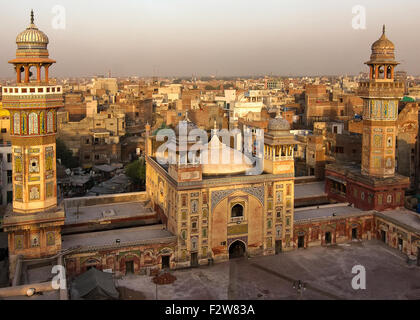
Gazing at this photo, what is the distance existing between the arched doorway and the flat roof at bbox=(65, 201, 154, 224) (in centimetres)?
522

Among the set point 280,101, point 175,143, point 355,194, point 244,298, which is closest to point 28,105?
A: point 175,143

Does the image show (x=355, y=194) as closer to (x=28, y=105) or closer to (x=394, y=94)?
(x=394, y=94)

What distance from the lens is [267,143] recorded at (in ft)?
79.6

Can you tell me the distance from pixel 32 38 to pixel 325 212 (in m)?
18.3

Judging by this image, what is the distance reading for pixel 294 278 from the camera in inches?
836

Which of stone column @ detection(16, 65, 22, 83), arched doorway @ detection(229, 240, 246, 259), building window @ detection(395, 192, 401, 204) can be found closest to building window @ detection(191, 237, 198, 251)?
arched doorway @ detection(229, 240, 246, 259)

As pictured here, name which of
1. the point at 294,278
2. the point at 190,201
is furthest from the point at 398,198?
the point at 190,201

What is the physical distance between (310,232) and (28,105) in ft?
51.8

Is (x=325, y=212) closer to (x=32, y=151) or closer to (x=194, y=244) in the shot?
(x=194, y=244)

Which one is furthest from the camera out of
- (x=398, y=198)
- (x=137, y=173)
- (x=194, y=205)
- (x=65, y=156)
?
(x=65, y=156)

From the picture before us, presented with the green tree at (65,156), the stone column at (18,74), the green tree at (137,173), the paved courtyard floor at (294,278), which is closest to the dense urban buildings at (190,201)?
the stone column at (18,74)

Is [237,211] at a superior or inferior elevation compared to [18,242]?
superior

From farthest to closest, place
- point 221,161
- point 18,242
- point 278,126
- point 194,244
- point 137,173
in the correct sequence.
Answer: point 137,173 < point 278,126 < point 221,161 < point 194,244 < point 18,242

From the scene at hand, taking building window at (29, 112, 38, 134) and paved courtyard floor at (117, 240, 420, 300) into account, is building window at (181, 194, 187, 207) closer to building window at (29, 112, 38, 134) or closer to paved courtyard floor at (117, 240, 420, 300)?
paved courtyard floor at (117, 240, 420, 300)
